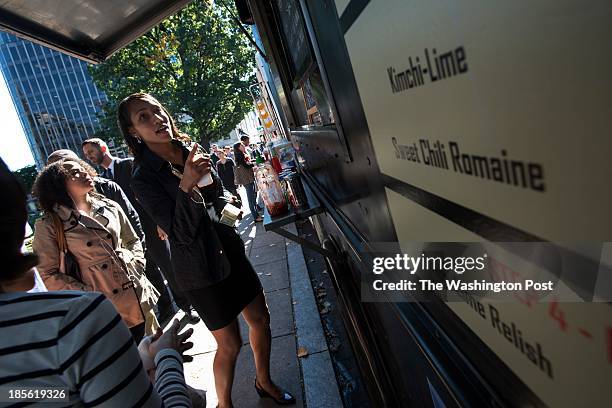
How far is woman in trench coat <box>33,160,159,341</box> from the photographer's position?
280 cm

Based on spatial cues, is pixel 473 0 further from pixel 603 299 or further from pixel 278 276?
pixel 278 276

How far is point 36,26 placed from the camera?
341 cm

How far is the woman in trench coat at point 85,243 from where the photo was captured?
2.80 metres

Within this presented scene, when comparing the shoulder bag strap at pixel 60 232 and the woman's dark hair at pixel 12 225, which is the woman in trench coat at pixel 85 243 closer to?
the shoulder bag strap at pixel 60 232

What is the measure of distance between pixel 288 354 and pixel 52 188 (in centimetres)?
260

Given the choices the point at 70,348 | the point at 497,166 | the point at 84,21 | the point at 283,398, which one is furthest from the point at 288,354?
the point at 84,21

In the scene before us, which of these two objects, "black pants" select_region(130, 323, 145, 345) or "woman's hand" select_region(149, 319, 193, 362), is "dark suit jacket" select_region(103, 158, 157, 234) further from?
"woman's hand" select_region(149, 319, 193, 362)

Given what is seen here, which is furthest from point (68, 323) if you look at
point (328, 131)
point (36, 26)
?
point (36, 26)

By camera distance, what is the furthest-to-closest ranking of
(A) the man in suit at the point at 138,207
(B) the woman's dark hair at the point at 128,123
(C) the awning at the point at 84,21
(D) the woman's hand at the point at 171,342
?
1. (A) the man in suit at the point at 138,207
2. (C) the awning at the point at 84,21
3. (B) the woman's dark hair at the point at 128,123
4. (D) the woman's hand at the point at 171,342

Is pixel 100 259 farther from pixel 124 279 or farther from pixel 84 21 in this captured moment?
pixel 84 21

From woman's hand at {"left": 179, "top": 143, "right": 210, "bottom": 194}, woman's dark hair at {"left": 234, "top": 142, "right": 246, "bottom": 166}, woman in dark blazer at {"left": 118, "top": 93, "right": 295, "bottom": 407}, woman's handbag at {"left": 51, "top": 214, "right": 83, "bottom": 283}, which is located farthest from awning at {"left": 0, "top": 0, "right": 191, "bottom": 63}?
woman's dark hair at {"left": 234, "top": 142, "right": 246, "bottom": 166}

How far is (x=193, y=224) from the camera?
232 centimetres

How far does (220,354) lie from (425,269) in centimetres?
213

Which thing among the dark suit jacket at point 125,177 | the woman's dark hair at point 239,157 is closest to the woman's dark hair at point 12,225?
the dark suit jacket at point 125,177
